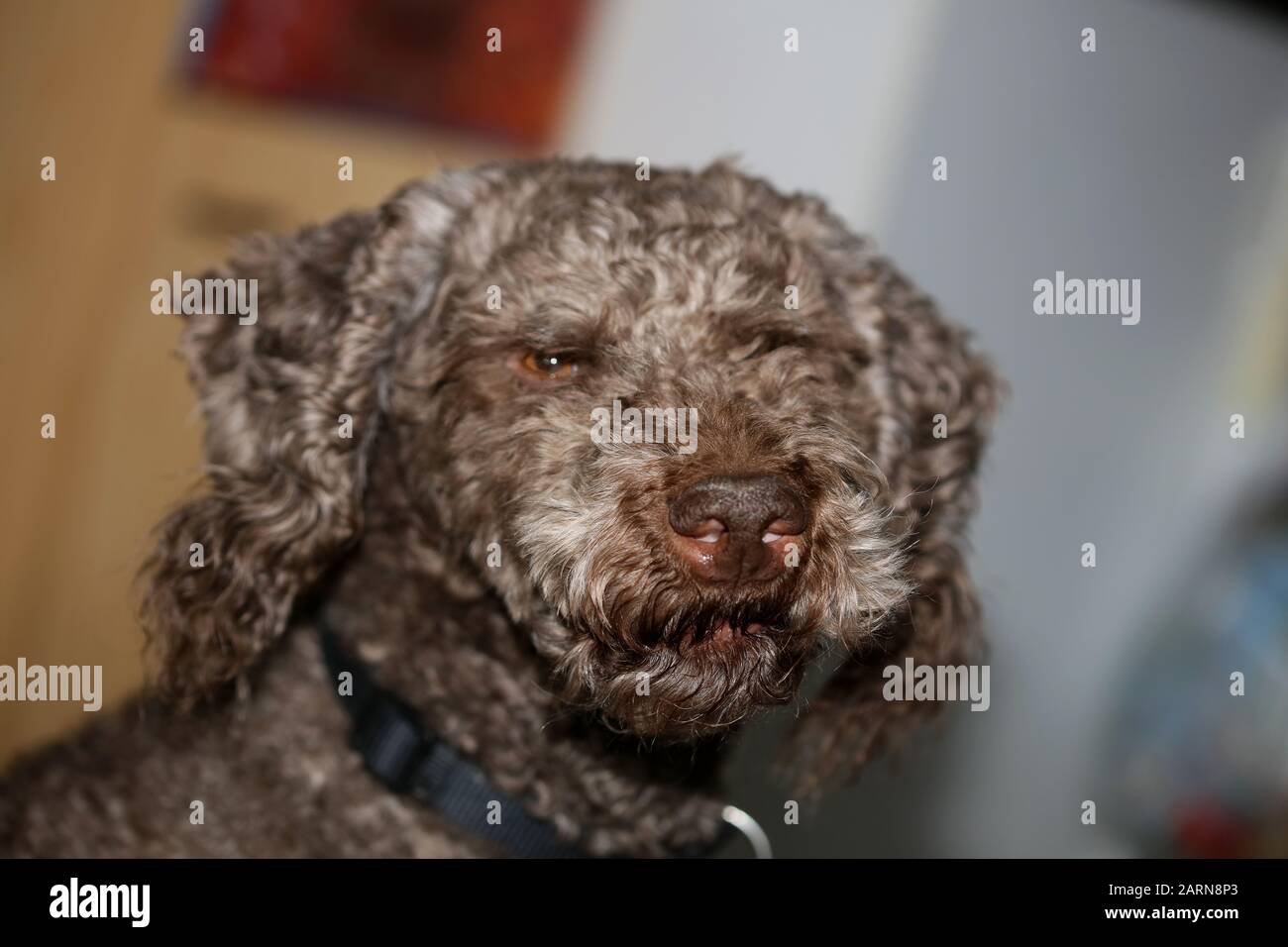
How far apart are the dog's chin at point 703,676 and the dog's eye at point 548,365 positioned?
17.2 inches

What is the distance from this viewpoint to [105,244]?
4.02m

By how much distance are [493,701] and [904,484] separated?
76cm

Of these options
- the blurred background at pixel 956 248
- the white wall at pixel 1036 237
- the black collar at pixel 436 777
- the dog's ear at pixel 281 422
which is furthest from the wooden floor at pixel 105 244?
the black collar at pixel 436 777

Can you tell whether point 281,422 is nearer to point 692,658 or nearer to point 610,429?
point 610,429

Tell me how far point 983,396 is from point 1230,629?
7.53 feet

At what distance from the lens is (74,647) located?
4035mm

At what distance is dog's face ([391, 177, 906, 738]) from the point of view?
52.7 inches

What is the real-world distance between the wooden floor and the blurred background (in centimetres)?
1

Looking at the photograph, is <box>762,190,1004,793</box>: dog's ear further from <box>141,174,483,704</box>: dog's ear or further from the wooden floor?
the wooden floor

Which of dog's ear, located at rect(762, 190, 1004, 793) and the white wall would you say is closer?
dog's ear, located at rect(762, 190, 1004, 793)

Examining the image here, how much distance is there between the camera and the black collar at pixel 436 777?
1.66 meters

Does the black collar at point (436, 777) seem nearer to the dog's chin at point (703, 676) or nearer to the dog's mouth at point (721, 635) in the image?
the dog's chin at point (703, 676)

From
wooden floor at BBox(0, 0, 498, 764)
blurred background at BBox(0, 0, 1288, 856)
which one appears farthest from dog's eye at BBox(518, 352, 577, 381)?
wooden floor at BBox(0, 0, 498, 764)
